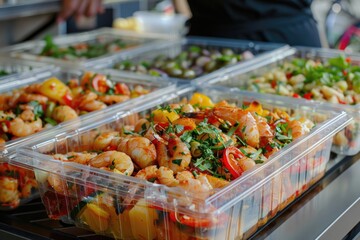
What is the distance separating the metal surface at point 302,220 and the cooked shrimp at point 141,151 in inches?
8.2

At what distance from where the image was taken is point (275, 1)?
122 inches

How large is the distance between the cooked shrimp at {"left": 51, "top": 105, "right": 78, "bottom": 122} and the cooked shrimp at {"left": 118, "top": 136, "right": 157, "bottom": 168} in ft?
1.46

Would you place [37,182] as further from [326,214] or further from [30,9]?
[30,9]

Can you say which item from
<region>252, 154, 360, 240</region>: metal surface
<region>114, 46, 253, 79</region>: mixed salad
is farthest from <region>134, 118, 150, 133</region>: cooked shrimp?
<region>114, 46, 253, 79</region>: mixed salad

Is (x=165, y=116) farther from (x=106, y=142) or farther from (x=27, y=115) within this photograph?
(x=27, y=115)

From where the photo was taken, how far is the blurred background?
3775 millimetres

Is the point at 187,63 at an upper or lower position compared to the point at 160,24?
upper

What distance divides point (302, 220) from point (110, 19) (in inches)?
170

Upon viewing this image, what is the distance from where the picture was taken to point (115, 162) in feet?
4.65

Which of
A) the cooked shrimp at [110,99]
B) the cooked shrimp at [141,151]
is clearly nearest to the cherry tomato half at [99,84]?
the cooked shrimp at [110,99]

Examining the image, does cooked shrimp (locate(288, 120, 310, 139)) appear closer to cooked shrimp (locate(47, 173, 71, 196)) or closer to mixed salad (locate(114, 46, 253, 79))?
cooked shrimp (locate(47, 173, 71, 196))

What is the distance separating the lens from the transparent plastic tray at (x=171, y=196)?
127 centimetres

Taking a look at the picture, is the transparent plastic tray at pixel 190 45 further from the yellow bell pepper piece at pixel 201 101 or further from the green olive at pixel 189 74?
the yellow bell pepper piece at pixel 201 101

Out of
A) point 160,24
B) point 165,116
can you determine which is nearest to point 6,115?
point 165,116
